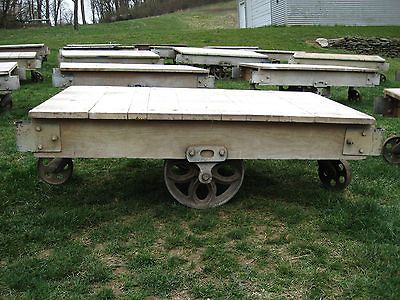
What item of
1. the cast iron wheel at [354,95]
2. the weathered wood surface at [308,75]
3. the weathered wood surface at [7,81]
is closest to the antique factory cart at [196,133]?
the weathered wood surface at [7,81]

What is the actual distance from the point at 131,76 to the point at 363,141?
3.21 metres

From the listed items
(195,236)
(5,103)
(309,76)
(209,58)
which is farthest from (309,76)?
(195,236)

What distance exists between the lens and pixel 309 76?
7.53 meters

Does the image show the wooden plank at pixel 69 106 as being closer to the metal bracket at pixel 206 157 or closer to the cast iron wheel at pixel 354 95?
the metal bracket at pixel 206 157

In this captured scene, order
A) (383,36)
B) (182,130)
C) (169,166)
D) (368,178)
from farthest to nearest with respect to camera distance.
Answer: (383,36) < (368,178) < (169,166) < (182,130)

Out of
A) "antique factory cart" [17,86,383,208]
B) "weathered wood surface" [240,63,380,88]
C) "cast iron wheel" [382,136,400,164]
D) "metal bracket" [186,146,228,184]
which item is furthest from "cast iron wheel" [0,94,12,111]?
"cast iron wheel" [382,136,400,164]

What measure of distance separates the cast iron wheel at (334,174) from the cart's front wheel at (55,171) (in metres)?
2.11

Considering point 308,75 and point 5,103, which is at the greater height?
point 308,75

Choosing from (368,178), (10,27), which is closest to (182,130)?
(368,178)

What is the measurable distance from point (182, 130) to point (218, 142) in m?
0.26

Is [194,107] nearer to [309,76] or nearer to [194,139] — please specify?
[194,139]

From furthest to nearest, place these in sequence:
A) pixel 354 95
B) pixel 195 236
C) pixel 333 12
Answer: pixel 333 12 < pixel 354 95 < pixel 195 236

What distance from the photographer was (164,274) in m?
2.80

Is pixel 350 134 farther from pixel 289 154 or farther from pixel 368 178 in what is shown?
pixel 368 178
